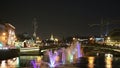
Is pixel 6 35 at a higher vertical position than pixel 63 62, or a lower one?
higher

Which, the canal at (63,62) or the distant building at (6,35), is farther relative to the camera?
the distant building at (6,35)

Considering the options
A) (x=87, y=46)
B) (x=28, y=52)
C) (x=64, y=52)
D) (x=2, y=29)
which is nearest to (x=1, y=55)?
(x=64, y=52)

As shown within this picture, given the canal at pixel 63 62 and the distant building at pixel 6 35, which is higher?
the distant building at pixel 6 35

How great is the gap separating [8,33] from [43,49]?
45.5 meters

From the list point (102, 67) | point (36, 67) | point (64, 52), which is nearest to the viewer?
point (36, 67)

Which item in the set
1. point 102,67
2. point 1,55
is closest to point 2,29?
point 1,55

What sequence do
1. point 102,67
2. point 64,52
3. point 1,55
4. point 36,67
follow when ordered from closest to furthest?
1. point 36,67
2. point 102,67
3. point 1,55
4. point 64,52

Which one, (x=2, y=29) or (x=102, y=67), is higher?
(x=2, y=29)

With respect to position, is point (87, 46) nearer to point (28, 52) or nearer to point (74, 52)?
point (74, 52)

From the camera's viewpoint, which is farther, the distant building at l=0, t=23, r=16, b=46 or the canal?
the distant building at l=0, t=23, r=16, b=46

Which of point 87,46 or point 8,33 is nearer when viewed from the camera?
point 87,46

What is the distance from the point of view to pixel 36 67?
68.8 metres

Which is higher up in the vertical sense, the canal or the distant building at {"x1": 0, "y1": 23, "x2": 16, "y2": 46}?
the distant building at {"x1": 0, "y1": 23, "x2": 16, "y2": 46}

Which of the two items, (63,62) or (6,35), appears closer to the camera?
(63,62)
